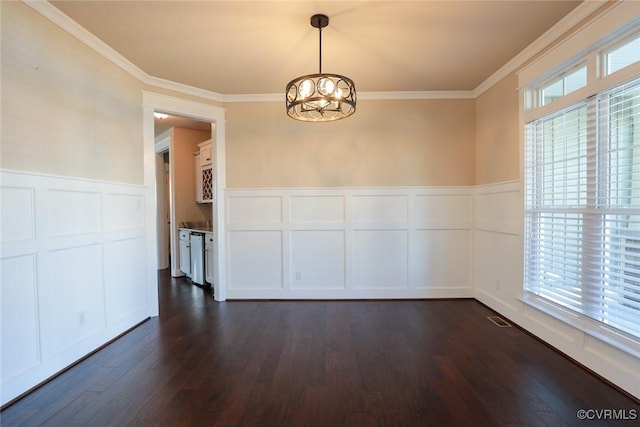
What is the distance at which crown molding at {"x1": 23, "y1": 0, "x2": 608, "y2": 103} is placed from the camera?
7.30 ft

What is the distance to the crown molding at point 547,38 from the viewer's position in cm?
220

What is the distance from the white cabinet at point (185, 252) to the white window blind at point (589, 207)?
469cm

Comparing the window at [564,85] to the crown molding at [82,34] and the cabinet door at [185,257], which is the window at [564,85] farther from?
the cabinet door at [185,257]

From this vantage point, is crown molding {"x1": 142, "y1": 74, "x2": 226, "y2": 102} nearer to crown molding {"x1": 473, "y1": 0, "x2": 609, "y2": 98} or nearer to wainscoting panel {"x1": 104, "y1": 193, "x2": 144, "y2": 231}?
wainscoting panel {"x1": 104, "y1": 193, "x2": 144, "y2": 231}

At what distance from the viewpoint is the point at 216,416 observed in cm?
182

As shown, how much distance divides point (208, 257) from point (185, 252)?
33.1 inches

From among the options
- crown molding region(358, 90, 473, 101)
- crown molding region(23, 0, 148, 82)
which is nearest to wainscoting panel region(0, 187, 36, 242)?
crown molding region(23, 0, 148, 82)

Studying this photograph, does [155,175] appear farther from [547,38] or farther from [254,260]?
[547,38]

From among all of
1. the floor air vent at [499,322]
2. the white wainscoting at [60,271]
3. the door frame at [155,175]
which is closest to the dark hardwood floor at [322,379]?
the floor air vent at [499,322]

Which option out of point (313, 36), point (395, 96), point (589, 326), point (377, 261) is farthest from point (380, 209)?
point (589, 326)

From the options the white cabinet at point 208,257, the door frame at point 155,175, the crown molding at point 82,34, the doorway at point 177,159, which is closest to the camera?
the crown molding at point 82,34

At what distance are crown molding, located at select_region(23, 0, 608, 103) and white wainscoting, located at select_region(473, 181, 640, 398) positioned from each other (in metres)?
1.22

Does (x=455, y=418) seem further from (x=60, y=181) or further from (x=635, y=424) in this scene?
(x=60, y=181)

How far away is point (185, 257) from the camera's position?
17.0 ft
